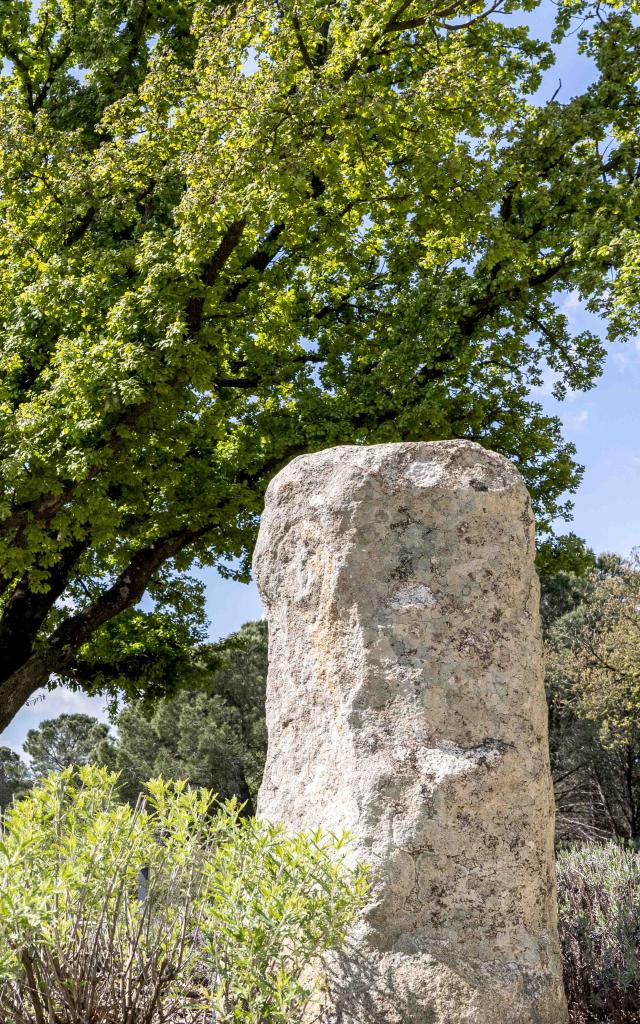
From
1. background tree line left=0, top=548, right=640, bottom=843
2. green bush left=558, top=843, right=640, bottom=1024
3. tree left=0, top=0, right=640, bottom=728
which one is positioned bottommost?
green bush left=558, top=843, right=640, bottom=1024

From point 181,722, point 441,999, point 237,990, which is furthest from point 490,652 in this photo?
point 181,722

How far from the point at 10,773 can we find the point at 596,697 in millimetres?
33849

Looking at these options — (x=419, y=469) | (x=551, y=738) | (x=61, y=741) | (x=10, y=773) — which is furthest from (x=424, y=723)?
(x=10, y=773)

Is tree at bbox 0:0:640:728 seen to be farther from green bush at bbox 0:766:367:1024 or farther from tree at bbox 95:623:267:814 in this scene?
tree at bbox 95:623:267:814

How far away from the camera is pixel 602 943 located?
250 inches

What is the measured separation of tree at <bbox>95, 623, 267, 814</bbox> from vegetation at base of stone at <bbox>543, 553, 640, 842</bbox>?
31.8 ft

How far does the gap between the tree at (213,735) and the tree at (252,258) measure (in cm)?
1101

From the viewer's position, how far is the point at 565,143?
14.1 meters

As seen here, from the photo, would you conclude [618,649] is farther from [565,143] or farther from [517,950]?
[517,950]

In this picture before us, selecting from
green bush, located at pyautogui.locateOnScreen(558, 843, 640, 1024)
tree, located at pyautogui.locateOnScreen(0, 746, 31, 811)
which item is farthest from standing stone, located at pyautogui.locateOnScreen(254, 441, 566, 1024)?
tree, located at pyautogui.locateOnScreen(0, 746, 31, 811)

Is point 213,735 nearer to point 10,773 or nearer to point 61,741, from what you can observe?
point 61,741

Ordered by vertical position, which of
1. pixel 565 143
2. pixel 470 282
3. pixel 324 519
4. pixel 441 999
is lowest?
pixel 441 999

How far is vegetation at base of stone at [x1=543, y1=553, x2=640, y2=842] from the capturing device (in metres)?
20.4

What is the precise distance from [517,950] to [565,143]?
13.3 meters
